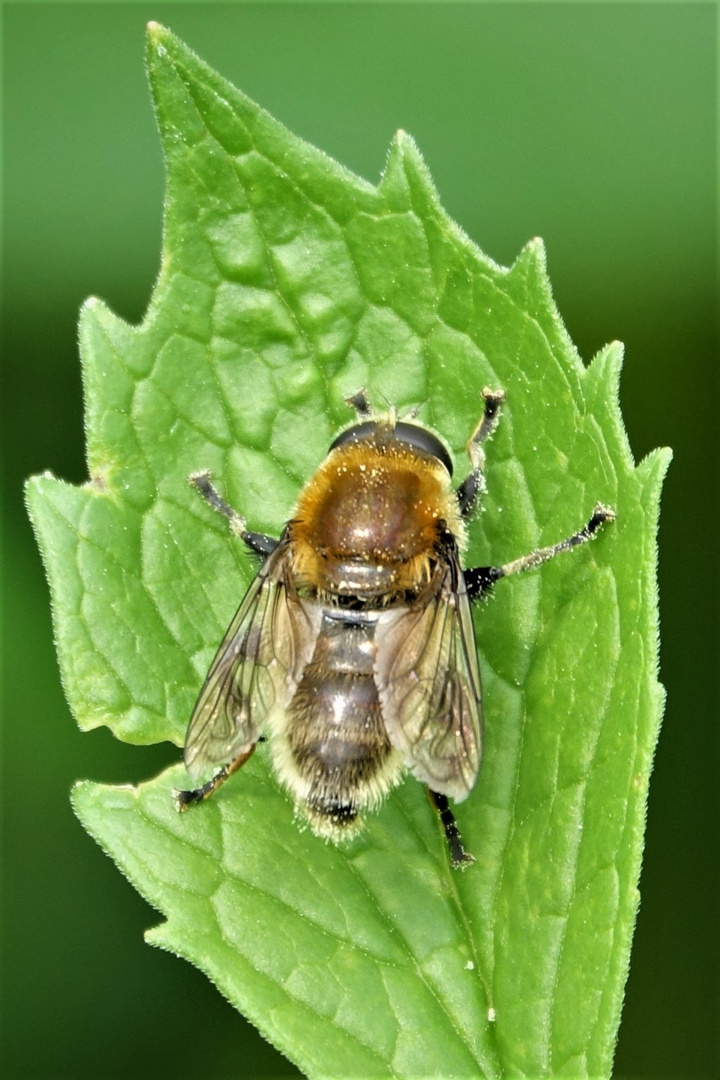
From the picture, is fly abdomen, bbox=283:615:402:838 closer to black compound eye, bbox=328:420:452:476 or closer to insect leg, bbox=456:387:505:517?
insect leg, bbox=456:387:505:517

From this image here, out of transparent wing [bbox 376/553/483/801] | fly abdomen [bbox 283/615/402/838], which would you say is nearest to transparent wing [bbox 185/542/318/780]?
fly abdomen [bbox 283/615/402/838]

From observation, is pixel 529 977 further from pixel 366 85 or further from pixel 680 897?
pixel 366 85

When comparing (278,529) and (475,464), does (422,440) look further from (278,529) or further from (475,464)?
(278,529)

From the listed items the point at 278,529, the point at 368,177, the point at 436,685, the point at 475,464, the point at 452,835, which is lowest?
the point at 452,835

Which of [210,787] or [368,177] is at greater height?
[368,177]

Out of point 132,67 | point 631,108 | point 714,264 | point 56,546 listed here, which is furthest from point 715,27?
point 56,546

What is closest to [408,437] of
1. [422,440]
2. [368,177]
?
[422,440]

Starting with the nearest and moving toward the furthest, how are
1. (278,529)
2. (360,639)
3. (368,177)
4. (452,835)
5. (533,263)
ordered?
(533,263)
(452,835)
(360,639)
(278,529)
(368,177)
